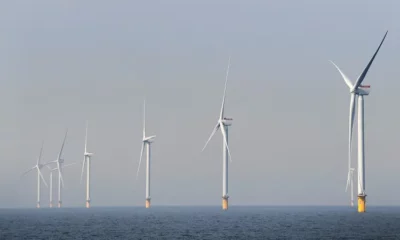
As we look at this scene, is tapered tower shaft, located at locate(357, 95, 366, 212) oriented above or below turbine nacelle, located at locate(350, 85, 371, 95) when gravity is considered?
below

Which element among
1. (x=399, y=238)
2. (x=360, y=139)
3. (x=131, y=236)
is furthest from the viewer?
(x=360, y=139)

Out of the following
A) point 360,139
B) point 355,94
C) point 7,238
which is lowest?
point 7,238

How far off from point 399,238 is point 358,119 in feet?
195

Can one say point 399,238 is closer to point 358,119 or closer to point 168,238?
point 168,238

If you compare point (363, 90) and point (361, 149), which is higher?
point (363, 90)

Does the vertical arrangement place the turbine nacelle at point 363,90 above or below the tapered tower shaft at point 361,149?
above

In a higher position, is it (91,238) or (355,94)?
(355,94)

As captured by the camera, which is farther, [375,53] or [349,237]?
[375,53]

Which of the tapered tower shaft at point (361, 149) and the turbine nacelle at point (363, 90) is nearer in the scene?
the tapered tower shaft at point (361, 149)

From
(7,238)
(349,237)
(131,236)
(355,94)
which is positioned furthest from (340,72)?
(7,238)

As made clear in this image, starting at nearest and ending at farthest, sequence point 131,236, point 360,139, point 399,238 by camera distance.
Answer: point 399,238, point 131,236, point 360,139

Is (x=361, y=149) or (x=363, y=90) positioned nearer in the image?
(x=361, y=149)

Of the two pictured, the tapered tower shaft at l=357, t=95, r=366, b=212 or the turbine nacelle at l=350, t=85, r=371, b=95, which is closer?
the tapered tower shaft at l=357, t=95, r=366, b=212

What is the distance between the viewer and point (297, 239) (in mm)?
117688
